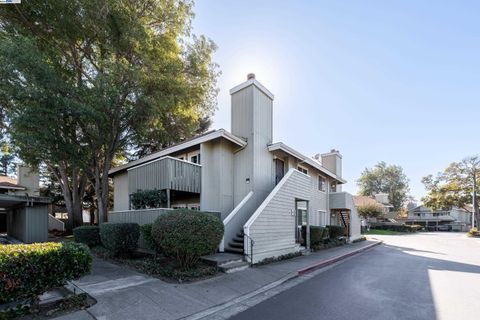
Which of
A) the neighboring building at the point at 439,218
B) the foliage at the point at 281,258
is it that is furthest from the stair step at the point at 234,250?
the neighboring building at the point at 439,218

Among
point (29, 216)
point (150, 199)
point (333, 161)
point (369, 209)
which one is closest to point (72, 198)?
point (29, 216)

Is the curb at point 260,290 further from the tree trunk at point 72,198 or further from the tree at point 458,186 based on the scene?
the tree at point 458,186

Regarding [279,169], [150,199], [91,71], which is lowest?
[150,199]

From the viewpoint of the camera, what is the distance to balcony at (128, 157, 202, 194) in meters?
11.7

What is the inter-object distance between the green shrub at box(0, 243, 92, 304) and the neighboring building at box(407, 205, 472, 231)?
246 ft

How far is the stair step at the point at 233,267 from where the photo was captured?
927cm

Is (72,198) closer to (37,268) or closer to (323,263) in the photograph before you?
(37,268)

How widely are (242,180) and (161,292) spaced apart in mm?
7722

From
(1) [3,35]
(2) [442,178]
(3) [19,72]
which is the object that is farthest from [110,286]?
(2) [442,178]

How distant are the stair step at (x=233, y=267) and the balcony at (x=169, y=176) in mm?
4003

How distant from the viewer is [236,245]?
1175cm

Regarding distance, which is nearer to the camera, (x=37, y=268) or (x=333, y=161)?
(x=37, y=268)

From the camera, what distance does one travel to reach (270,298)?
24.0 ft

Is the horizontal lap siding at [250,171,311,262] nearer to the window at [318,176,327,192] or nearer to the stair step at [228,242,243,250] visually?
the stair step at [228,242,243,250]
